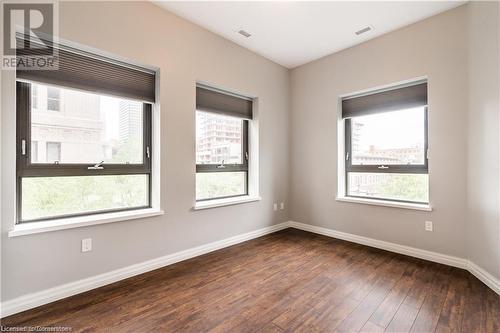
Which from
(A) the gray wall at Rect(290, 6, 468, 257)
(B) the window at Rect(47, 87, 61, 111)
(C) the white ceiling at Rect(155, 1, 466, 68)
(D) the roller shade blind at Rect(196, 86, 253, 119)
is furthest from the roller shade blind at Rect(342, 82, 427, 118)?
(B) the window at Rect(47, 87, 61, 111)

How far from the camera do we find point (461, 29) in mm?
2625

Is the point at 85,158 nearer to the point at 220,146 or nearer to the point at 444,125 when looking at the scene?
the point at 220,146

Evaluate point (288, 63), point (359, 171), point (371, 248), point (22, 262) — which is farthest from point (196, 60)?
point (371, 248)

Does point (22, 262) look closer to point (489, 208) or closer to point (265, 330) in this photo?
point (265, 330)

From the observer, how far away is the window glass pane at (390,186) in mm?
3057

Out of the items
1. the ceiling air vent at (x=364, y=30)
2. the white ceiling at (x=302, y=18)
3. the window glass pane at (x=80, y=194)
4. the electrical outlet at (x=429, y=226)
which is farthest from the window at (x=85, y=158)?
the electrical outlet at (x=429, y=226)

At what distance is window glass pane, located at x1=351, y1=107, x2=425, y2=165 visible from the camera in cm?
310

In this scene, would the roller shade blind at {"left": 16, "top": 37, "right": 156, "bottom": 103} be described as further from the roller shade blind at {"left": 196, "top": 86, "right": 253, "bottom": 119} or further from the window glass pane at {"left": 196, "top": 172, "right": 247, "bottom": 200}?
the window glass pane at {"left": 196, "top": 172, "right": 247, "bottom": 200}

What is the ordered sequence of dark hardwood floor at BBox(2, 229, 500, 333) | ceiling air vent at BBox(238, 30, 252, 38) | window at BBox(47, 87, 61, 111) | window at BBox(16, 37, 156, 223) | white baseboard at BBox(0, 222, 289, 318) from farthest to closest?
ceiling air vent at BBox(238, 30, 252, 38) < window at BBox(47, 87, 61, 111) < window at BBox(16, 37, 156, 223) < white baseboard at BBox(0, 222, 289, 318) < dark hardwood floor at BBox(2, 229, 500, 333)

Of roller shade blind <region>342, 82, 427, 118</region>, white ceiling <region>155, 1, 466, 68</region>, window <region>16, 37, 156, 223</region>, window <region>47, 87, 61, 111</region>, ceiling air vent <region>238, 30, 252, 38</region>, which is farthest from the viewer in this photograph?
ceiling air vent <region>238, 30, 252, 38</region>

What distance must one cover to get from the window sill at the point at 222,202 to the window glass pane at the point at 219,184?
0.10 m

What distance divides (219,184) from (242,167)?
53 cm

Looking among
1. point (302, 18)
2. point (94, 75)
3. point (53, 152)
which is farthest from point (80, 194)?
point (302, 18)

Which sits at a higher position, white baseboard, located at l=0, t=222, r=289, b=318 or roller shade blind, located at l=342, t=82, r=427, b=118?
roller shade blind, located at l=342, t=82, r=427, b=118
